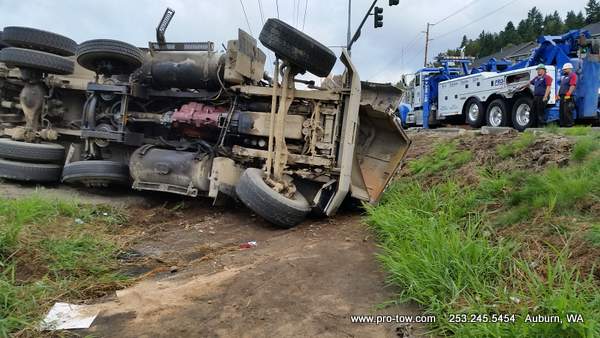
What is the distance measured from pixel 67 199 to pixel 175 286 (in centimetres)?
237

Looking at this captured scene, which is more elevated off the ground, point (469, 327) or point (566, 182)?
point (566, 182)

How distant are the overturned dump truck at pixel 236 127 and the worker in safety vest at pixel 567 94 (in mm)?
5416

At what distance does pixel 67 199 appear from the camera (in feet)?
14.6

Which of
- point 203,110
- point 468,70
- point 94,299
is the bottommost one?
point 94,299

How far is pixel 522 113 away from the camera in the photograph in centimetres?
1001

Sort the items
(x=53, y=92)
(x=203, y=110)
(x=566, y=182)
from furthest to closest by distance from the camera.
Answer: (x=53, y=92) < (x=203, y=110) < (x=566, y=182)

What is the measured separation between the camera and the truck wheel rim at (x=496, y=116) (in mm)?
10927

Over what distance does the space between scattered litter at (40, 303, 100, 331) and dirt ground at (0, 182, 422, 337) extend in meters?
0.06

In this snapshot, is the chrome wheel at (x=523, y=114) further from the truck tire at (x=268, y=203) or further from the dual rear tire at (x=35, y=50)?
the dual rear tire at (x=35, y=50)

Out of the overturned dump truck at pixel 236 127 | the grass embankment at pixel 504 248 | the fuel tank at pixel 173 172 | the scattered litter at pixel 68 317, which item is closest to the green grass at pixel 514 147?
the grass embankment at pixel 504 248

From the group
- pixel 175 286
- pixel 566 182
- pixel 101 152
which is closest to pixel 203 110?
pixel 101 152

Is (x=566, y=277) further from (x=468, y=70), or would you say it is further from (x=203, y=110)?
(x=468, y=70)

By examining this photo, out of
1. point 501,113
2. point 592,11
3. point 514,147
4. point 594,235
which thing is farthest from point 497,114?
point 592,11

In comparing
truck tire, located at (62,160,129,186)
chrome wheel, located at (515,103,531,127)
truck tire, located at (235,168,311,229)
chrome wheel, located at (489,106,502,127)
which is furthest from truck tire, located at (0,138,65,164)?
chrome wheel, located at (489,106,502,127)
